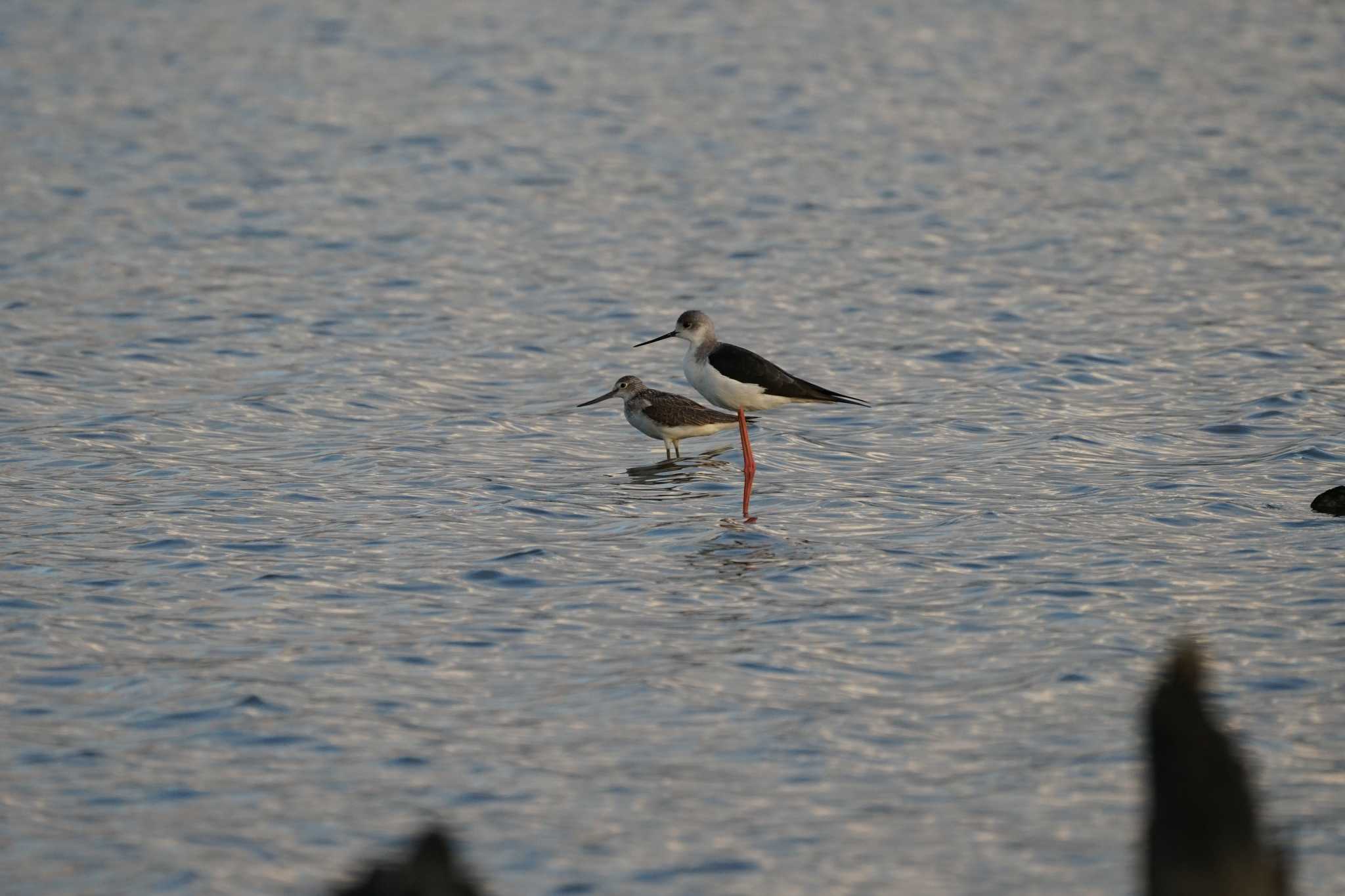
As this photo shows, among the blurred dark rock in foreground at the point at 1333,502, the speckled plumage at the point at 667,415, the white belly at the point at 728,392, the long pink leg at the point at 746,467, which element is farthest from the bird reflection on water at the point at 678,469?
the blurred dark rock in foreground at the point at 1333,502

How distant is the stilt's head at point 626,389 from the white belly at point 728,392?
2.17ft

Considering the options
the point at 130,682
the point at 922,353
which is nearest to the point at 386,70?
the point at 922,353

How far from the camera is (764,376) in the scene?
13.5 meters

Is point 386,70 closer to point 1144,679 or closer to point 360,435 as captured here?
point 360,435

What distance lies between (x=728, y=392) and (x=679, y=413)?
25.7 inches

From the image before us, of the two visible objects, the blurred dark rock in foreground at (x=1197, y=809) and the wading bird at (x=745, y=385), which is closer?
the blurred dark rock in foreground at (x=1197, y=809)

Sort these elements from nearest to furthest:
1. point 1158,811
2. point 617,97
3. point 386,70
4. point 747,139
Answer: point 1158,811
point 747,139
point 617,97
point 386,70

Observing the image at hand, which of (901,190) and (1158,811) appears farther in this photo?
(901,190)

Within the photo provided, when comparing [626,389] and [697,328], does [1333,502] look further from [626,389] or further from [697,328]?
[626,389]

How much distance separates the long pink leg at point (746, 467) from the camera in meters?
12.8

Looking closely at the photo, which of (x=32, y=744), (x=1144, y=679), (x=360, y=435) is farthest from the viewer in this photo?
(x=360, y=435)

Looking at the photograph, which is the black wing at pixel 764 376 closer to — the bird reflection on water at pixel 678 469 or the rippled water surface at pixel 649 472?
the rippled water surface at pixel 649 472

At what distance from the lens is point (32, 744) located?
8508 millimetres

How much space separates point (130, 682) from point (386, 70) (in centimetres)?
2265
